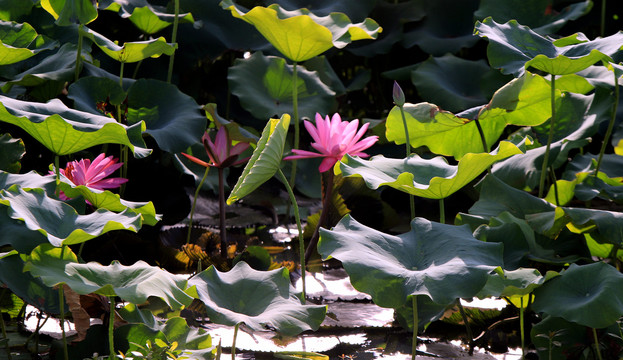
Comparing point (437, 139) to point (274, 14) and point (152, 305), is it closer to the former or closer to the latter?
point (274, 14)

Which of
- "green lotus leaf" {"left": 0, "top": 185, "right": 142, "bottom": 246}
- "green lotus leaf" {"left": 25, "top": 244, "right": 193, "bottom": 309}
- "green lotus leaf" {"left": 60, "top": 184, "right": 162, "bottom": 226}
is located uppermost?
"green lotus leaf" {"left": 60, "top": 184, "right": 162, "bottom": 226}

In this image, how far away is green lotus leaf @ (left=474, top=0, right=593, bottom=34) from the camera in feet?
8.58

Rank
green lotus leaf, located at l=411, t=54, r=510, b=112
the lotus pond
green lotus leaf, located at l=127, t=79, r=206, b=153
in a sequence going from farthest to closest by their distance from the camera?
green lotus leaf, located at l=411, t=54, r=510, b=112 → green lotus leaf, located at l=127, t=79, r=206, b=153 → the lotus pond

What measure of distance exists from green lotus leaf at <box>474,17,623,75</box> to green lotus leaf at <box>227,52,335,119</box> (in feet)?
2.46

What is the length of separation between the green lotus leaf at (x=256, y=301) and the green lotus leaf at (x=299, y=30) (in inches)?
24.8

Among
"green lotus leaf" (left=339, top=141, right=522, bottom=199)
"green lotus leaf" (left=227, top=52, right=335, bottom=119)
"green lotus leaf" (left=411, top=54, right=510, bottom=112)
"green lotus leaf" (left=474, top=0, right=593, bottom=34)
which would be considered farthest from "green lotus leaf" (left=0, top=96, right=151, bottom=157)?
"green lotus leaf" (left=474, top=0, right=593, bottom=34)

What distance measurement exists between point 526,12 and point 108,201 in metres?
2.03

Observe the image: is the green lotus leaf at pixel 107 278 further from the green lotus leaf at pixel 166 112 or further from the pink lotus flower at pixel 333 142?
the green lotus leaf at pixel 166 112

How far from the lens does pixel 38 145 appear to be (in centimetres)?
191

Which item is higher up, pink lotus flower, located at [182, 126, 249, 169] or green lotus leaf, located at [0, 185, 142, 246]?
pink lotus flower, located at [182, 126, 249, 169]

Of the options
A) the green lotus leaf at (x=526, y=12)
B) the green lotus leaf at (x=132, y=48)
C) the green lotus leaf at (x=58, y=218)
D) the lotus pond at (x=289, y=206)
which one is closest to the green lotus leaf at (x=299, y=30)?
the lotus pond at (x=289, y=206)

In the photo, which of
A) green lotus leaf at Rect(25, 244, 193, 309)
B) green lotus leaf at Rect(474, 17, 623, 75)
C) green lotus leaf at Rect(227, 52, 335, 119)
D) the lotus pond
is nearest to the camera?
green lotus leaf at Rect(25, 244, 193, 309)

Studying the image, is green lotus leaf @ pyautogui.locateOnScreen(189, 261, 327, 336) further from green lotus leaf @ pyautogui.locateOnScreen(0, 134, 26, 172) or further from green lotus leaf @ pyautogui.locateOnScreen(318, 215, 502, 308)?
green lotus leaf @ pyautogui.locateOnScreen(0, 134, 26, 172)

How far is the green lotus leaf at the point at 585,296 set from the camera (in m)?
1.12
